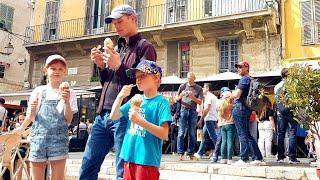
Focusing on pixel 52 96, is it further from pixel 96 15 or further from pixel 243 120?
pixel 96 15

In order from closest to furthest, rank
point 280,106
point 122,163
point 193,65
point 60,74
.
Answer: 1. point 122,163
2. point 60,74
3. point 280,106
4. point 193,65

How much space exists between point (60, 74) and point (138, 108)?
1302 mm

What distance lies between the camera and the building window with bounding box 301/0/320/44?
45.6 ft

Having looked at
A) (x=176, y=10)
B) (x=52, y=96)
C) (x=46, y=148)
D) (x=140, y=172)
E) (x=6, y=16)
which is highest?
(x=6, y=16)

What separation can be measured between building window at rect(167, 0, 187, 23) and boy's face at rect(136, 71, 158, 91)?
13.8 meters

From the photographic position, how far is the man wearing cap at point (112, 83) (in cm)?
304

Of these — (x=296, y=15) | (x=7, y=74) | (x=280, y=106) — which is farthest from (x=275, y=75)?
(x=7, y=74)

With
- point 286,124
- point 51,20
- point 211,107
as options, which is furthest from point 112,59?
point 51,20

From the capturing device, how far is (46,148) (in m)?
3.30

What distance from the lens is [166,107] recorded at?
2.74m

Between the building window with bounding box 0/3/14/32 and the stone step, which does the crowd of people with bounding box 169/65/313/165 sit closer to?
the stone step

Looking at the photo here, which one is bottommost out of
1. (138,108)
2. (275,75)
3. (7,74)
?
(138,108)

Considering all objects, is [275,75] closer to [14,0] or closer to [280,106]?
[280,106]

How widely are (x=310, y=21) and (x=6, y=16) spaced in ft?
67.3
